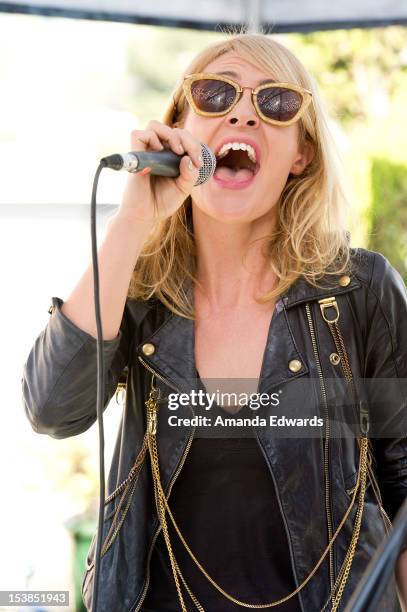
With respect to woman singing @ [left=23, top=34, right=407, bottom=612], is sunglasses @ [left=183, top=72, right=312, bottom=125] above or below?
above

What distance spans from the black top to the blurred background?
0.80 m

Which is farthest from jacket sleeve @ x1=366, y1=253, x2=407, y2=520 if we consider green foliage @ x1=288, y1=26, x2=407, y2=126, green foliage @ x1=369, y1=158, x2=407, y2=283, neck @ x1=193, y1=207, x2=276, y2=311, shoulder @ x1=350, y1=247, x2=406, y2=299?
green foliage @ x1=288, y1=26, x2=407, y2=126

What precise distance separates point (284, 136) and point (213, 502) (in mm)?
792

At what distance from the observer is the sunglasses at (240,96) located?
6.21 feet

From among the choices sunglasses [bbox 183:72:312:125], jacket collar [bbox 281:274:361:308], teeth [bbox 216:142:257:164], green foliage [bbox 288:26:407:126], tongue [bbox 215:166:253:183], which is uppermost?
green foliage [bbox 288:26:407:126]

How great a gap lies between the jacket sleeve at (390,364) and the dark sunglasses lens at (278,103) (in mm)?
380

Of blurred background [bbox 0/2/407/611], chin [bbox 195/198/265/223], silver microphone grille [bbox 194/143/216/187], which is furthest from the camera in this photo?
blurred background [bbox 0/2/407/611]

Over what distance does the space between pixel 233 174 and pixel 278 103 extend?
0.58ft

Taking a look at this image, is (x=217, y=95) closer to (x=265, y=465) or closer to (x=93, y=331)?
(x=93, y=331)

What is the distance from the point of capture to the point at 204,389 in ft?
5.83

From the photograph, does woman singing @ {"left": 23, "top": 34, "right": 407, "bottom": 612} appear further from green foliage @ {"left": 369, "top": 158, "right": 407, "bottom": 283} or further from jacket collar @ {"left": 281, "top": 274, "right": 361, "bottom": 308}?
green foliage @ {"left": 369, "top": 158, "right": 407, "bottom": 283}

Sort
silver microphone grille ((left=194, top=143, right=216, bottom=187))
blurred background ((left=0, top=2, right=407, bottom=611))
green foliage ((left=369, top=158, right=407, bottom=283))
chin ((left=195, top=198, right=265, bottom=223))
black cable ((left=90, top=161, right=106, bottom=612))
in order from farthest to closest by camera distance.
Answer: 1. green foliage ((left=369, top=158, right=407, bottom=283))
2. blurred background ((left=0, top=2, right=407, bottom=611))
3. chin ((left=195, top=198, right=265, bottom=223))
4. silver microphone grille ((left=194, top=143, right=216, bottom=187))
5. black cable ((left=90, top=161, right=106, bottom=612))

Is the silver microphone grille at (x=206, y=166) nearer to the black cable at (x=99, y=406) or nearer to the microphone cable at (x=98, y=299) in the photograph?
the microphone cable at (x=98, y=299)

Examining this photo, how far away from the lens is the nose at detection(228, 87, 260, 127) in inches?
74.5
